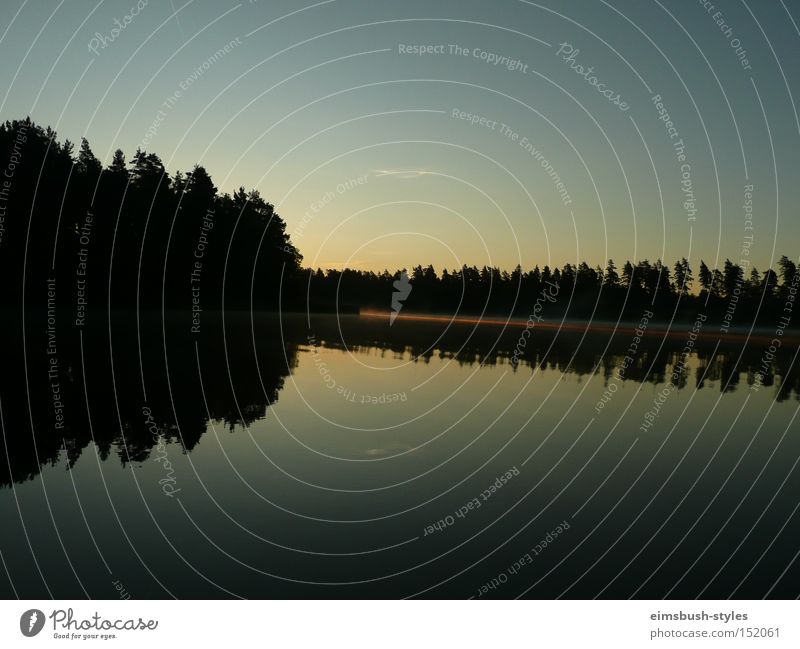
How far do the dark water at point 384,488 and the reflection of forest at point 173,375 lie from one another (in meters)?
0.13

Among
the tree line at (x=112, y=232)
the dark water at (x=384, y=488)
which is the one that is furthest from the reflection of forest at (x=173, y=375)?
the tree line at (x=112, y=232)

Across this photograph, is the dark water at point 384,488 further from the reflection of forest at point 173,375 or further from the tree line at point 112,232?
the tree line at point 112,232

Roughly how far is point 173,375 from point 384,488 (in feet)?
44.9

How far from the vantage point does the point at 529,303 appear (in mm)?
164750

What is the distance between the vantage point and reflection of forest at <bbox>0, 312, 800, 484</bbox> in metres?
14.6

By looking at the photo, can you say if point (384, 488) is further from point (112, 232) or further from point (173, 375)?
point (112, 232)

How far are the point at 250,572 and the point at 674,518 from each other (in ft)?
22.9

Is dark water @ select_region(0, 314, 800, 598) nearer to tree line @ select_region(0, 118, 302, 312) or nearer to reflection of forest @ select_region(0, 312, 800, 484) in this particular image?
reflection of forest @ select_region(0, 312, 800, 484)

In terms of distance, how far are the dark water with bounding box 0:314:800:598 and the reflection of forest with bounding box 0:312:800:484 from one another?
13 cm

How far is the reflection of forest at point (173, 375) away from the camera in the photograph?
14.6m

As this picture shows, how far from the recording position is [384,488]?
40.2 feet

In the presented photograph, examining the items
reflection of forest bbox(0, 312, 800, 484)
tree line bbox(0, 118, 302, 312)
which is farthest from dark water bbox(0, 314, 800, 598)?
tree line bbox(0, 118, 302, 312)

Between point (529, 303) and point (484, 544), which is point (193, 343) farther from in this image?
point (529, 303)

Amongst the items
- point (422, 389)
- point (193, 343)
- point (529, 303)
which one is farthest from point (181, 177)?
point (529, 303)
